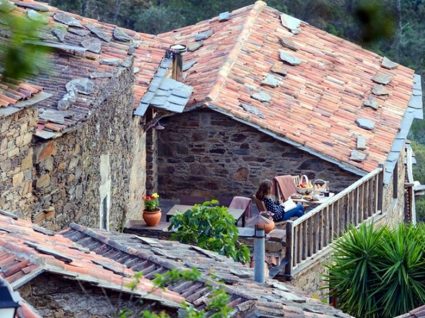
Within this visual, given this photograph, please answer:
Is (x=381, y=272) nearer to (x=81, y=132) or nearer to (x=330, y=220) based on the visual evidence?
(x=330, y=220)

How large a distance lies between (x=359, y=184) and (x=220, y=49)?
4.14 m

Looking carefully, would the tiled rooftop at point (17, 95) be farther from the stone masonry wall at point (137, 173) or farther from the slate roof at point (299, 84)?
the slate roof at point (299, 84)

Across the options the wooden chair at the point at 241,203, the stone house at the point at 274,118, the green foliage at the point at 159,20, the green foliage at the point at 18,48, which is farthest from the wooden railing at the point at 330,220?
the green foliage at the point at 159,20

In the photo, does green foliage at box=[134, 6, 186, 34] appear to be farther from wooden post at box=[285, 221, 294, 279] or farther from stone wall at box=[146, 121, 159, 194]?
wooden post at box=[285, 221, 294, 279]

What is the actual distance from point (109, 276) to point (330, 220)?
8.08 m

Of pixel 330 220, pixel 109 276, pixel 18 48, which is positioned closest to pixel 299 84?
pixel 330 220

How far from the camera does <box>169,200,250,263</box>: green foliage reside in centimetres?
1404

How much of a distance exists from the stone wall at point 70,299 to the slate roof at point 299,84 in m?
9.30

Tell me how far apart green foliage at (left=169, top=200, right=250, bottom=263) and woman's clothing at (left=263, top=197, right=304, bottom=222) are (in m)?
1.53

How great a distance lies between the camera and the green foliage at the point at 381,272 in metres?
14.0

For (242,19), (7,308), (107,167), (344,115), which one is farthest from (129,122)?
(7,308)

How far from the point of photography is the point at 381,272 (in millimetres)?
14164

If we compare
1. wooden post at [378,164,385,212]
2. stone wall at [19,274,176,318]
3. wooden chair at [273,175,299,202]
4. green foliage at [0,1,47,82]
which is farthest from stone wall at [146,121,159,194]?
green foliage at [0,1,47,82]

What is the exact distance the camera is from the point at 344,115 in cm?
1889
